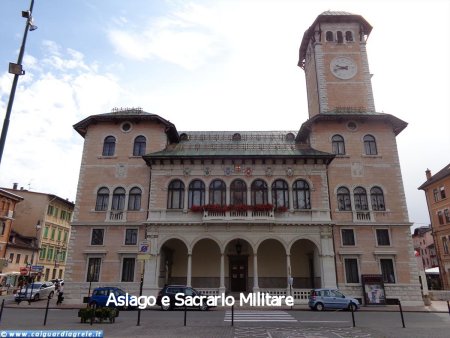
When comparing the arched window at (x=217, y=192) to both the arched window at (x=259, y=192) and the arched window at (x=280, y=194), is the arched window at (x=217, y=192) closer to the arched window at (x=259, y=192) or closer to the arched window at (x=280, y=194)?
the arched window at (x=259, y=192)

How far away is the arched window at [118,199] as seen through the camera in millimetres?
29141

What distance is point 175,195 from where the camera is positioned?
1151 inches

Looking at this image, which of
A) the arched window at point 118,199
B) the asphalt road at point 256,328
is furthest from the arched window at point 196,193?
the asphalt road at point 256,328

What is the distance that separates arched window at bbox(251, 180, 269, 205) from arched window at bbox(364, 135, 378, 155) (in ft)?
33.7

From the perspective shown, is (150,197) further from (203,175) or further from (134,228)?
(203,175)

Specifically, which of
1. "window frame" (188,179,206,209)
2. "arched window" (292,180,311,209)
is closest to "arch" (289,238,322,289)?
"arched window" (292,180,311,209)

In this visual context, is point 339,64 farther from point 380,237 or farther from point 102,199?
point 102,199

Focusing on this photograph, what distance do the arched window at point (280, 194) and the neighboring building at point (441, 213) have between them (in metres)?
26.0

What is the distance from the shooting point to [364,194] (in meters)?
29.1

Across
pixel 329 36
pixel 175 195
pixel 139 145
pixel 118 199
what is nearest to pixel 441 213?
pixel 329 36

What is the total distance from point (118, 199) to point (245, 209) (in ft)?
37.3

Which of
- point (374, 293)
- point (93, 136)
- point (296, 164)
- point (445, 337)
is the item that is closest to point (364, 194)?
point (296, 164)

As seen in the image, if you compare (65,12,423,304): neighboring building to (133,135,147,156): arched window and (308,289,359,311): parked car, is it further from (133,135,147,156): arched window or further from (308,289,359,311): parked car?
(308,289,359,311): parked car

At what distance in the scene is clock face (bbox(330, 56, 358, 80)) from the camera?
1369 inches
